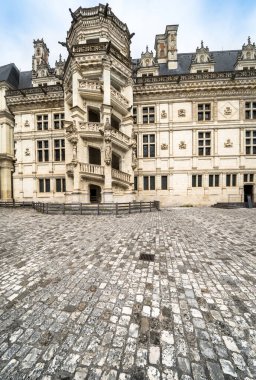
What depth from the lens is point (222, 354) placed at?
1792mm

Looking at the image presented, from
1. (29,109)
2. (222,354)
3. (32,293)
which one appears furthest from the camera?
(29,109)

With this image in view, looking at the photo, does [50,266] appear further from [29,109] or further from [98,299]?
[29,109]

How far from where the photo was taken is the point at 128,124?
55.3ft

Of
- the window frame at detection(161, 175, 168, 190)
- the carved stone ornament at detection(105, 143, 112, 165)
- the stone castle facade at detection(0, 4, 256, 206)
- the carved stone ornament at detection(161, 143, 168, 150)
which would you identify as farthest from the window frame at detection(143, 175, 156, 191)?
the carved stone ornament at detection(105, 143, 112, 165)

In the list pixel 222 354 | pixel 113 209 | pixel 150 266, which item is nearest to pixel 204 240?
pixel 150 266

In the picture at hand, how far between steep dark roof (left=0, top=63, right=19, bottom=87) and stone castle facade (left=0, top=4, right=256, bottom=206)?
0.34 metres

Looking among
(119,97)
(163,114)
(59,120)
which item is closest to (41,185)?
(59,120)

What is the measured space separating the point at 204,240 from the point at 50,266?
16.2 feet

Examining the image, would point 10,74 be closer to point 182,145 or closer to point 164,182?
point 182,145

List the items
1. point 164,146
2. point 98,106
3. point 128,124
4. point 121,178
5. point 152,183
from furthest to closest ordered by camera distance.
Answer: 1. point 152,183
2. point 164,146
3. point 128,124
4. point 121,178
5. point 98,106

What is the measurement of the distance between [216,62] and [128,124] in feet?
53.5

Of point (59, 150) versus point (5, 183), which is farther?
point (5, 183)

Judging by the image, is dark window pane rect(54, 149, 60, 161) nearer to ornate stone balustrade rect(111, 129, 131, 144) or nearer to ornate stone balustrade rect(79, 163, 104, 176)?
ornate stone balustrade rect(79, 163, 104, 176)

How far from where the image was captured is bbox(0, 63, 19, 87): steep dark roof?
22.9 m
